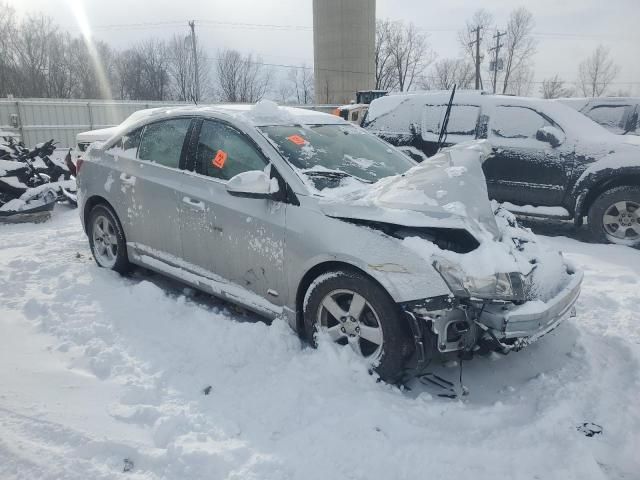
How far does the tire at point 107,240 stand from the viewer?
15.4ft

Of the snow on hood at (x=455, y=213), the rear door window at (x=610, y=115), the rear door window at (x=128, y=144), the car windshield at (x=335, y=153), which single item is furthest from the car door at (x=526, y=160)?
the rear door window at (x=128, y=144)

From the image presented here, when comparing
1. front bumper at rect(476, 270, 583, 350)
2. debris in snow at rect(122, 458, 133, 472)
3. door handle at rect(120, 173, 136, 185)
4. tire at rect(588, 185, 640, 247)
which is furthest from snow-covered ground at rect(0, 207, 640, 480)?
tire at rect(588, 185, 640, 247)

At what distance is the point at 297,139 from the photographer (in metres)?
3.75

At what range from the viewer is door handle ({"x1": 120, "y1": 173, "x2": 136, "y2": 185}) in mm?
4441

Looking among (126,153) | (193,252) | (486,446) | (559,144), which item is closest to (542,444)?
(486,446)

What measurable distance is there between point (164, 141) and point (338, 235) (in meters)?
2.18

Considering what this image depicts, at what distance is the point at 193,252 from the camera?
3914 mm

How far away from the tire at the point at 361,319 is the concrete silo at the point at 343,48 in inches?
1854

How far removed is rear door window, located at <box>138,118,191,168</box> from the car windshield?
2.96 ft

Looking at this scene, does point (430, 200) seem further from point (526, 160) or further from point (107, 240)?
point (526, 160)

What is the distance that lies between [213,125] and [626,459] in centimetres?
347

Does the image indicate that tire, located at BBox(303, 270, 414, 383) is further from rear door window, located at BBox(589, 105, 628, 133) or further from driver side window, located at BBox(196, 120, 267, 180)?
rear door window, located at BBox(589, 105, 628, 133)

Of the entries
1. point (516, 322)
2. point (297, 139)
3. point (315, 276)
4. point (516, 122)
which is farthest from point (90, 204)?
point (516, 122)

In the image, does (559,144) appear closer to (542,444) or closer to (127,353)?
(542,444)
